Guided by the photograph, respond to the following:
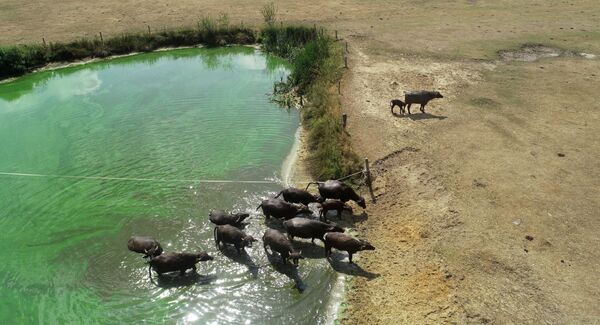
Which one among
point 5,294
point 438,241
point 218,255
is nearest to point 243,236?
point 218,255

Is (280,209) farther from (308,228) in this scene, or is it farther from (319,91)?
(319,91)

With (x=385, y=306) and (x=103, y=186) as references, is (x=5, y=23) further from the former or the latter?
(x=385, y=306)

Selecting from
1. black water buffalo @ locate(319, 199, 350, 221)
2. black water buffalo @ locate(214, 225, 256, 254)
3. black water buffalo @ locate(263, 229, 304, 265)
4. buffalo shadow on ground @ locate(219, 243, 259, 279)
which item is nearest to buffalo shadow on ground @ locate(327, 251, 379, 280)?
black water buffalo @ locate(263, 229, 304, 265)

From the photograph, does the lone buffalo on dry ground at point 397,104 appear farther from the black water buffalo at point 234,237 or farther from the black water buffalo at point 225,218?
the black water buffalo at point 234,237

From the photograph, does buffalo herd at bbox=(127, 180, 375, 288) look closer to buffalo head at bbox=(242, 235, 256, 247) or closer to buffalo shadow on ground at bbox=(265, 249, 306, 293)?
buffalo head at bbox=(242, 235, 256, 247)

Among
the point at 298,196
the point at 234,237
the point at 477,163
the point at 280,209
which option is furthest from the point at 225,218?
the point at 477,163
